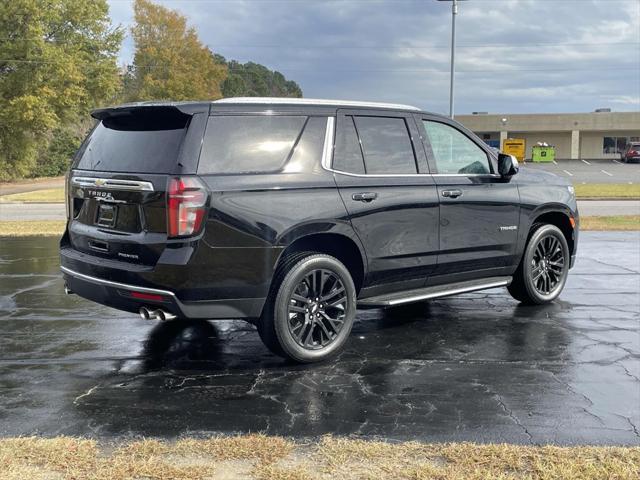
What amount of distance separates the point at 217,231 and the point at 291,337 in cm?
102

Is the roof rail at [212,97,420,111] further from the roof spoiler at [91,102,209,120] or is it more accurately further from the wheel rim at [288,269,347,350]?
the wheel rim at [288,269,347,350]

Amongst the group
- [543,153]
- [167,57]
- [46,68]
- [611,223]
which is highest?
[167,57]

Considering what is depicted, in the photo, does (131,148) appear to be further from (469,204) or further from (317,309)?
(469,204)

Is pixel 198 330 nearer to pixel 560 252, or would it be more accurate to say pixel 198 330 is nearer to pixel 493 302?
pixel 493 302

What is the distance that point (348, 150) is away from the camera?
17.4 ft

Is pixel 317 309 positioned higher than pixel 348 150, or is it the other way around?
pixel 348 150

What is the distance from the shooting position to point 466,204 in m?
5.97

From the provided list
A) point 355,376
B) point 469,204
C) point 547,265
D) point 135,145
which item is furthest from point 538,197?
point 135,145

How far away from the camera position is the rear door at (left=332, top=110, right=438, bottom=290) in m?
5.22

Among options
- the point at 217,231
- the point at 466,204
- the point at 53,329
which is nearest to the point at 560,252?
the point at 466,204

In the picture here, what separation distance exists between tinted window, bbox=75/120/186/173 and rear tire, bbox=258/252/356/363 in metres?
1.17

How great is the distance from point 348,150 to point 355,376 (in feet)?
5.97

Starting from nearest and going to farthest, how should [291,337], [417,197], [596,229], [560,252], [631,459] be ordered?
1. [631,459]
2. [291,337]
3. [417,197]
4. [560,252]
5. [596,229]

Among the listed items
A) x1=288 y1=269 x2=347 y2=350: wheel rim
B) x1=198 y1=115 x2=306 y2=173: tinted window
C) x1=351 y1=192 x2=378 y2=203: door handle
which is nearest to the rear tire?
x1=288 y1=269 x2=347 y2=350: wheel rim
